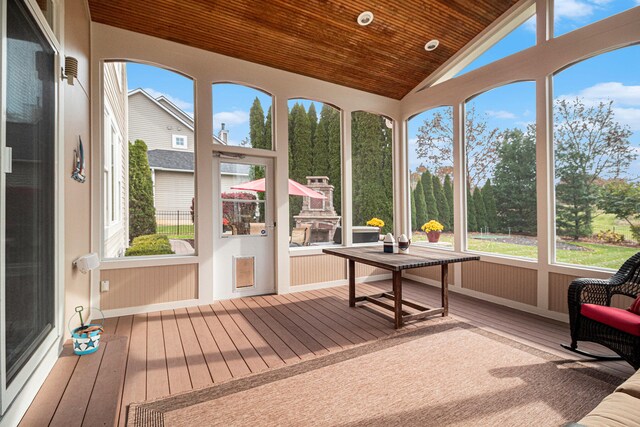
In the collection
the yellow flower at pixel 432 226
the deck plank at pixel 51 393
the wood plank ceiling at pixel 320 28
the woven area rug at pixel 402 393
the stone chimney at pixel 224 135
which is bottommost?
the woven area rug at pixel 402 393

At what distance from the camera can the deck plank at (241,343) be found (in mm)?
2746

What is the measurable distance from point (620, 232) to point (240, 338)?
4.01 meters

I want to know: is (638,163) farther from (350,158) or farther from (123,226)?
(123,226)

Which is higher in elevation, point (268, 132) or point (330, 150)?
point (268, 132)

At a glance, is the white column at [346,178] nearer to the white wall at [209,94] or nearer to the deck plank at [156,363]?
the white wall at [209,94]

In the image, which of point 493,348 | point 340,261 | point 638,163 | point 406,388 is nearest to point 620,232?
point 638,163

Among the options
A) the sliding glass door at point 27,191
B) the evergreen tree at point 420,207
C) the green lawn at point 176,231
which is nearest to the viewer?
the sliding glass door at point 27,191

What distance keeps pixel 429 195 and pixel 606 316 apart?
3.22 m

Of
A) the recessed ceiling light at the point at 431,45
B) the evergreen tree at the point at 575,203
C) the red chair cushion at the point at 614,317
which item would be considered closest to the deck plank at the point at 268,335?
the red chair cushion at the point at 614,317

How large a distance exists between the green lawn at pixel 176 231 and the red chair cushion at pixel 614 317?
13.7 feet

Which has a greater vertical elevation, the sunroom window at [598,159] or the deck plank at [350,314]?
the sunroom window at [598,159]

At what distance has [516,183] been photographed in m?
4.36

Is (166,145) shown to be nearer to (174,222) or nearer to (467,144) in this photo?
(174,222)

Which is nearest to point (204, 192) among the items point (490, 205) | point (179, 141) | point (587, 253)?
point (179, 141)
